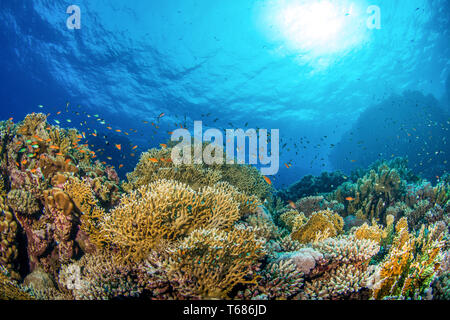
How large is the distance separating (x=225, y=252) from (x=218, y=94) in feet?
94.4

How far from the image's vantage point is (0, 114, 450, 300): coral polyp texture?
2.54 m

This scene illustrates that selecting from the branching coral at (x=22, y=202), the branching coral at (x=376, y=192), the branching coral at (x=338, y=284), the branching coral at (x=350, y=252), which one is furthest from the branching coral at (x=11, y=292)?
the branching coral at (x=376, y=192)

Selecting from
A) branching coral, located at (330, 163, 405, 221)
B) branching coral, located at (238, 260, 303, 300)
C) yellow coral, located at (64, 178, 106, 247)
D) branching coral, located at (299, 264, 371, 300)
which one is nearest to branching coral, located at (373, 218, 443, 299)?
branching coral, located at (299, 264, 371, 300)

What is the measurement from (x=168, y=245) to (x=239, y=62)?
80.0 feet

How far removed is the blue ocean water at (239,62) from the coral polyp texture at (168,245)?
7.02 m

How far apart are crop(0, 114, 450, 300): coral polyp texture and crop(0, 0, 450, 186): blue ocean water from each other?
7.02 metres

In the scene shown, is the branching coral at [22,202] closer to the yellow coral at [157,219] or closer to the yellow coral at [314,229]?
the yellow coral at [157,219]

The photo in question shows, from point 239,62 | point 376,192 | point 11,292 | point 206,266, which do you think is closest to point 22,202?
point 11,292

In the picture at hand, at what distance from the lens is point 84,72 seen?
2480 centimetres

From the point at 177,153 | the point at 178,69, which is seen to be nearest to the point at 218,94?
the point at 178,69

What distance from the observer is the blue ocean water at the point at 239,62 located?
18266mm
